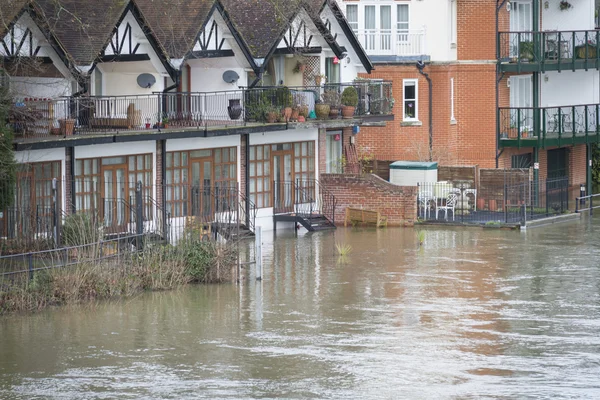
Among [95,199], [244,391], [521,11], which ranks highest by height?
[521,11]

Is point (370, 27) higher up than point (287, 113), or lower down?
higher up

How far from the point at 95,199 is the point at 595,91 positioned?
24558 millimetres

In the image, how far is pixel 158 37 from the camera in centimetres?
3906

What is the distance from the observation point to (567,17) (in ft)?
174

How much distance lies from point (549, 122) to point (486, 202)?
228 inches

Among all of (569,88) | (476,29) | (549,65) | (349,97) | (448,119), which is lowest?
(448,119)

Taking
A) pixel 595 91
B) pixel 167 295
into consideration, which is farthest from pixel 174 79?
pixel 595 91

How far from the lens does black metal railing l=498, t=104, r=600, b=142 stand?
161 feet

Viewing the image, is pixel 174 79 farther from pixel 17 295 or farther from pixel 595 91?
pixel 595 91

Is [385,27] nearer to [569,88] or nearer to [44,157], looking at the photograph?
[569,88]

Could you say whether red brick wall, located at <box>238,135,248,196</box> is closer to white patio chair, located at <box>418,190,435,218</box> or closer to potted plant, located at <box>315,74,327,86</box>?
potted plant, located at <box>315,74,327,86</box>

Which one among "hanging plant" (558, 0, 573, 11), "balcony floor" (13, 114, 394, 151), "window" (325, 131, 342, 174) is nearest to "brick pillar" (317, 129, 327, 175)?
"window" (325, 131, 342, 174)

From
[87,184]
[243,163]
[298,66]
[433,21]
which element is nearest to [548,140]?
[433,21]

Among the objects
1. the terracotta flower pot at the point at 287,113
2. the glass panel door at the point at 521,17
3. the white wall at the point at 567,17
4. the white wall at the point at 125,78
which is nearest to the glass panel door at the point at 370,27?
the glass panel door at the point at 521,17
